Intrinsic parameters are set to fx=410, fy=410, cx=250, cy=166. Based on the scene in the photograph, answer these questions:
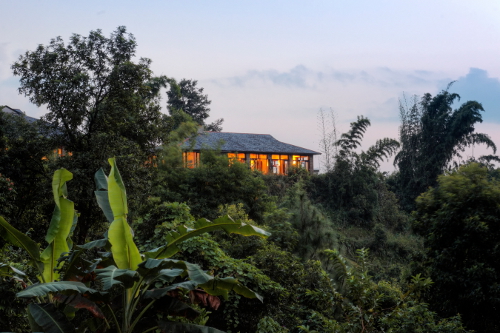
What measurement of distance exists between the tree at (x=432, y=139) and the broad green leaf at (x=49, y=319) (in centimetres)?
2727

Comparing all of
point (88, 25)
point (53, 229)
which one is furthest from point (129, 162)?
point (53, 229)

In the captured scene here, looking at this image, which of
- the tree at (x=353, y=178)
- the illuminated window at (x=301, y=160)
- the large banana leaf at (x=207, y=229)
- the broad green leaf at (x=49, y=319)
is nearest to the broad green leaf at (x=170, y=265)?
the large banana leaf at (x=207, y=229)

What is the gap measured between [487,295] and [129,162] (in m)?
9.74

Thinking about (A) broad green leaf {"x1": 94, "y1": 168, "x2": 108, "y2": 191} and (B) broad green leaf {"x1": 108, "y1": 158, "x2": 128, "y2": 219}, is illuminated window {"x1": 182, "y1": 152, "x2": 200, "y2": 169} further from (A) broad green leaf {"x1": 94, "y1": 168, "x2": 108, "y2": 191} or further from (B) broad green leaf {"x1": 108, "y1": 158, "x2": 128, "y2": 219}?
(B) broad green leaf {"x1": 108, "y1": 158, "x2": 128, "y2": 219}

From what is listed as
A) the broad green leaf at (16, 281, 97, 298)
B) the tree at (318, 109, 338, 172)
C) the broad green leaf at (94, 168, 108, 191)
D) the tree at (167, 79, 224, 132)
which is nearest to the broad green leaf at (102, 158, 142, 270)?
the broad green leaf at (16, 281, 97, 298)

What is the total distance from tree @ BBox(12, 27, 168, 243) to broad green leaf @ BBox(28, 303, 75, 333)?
9.11 metres

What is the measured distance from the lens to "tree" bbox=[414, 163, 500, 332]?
6836 mm

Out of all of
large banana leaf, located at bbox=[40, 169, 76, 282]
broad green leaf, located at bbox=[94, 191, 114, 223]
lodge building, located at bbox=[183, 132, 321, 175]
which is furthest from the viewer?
lodge building, located at bbox=[183, 132, 321, 175]

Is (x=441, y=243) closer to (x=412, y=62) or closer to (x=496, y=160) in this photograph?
(x=412, y=62)

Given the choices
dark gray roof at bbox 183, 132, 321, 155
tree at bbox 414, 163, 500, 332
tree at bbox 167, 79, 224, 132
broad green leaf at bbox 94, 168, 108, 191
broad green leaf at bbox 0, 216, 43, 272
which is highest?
tree at bbox 167, 79, 224, 132

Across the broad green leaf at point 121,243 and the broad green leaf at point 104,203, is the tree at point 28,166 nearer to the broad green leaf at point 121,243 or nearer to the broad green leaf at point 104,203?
the broad green leaf at point 104,203

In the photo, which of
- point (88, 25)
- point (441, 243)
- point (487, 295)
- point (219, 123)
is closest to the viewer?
point (487, 295)

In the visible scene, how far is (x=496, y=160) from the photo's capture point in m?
28.5

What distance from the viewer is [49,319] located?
3.28 meters
